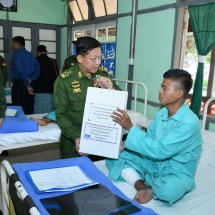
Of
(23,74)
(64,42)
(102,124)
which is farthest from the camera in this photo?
(64,42)

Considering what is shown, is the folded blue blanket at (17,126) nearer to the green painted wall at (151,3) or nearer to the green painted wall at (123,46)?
Result: the green painted wall at (123,46)

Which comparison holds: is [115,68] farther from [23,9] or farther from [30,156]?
[23,9]

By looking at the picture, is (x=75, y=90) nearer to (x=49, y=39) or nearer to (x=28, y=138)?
(x=28, y=138)

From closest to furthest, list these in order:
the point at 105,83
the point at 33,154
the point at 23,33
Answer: the point at 105,83
the point at 33,154
the point at 23,33

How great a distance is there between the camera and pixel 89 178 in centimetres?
176

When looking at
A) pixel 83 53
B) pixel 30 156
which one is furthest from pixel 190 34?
pixel 30 156

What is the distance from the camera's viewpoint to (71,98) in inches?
85.4

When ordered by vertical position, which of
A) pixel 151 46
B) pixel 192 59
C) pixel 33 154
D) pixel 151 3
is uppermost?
pixel 151 3

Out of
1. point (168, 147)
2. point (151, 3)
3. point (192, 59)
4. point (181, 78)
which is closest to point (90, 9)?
point (151, 3)

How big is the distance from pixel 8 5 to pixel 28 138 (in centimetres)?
422

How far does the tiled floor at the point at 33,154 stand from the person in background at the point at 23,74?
1.19 meters

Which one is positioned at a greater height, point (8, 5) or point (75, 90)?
point (8, 5)

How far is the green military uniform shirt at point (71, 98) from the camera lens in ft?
7.02

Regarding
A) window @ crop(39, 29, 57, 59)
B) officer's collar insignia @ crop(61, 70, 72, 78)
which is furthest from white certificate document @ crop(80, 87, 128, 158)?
window @ crop(39, 29, 57, 59)
